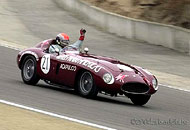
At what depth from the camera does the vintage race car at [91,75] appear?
11992 mm

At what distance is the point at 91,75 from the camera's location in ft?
39.9

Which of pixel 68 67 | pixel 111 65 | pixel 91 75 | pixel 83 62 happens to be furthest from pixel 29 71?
pixel 111 65

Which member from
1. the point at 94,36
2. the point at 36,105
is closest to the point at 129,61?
the point at 94,36

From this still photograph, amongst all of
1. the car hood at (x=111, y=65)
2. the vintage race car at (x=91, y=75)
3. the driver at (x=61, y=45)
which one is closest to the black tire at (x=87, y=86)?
the vintage race car at (x=91, y=75)

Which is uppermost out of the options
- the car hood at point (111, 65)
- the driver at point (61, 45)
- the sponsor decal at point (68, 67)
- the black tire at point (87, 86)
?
the driver at point (61, 45)

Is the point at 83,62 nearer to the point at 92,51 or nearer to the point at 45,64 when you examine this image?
the point at 45,64

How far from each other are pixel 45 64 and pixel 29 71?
76cm

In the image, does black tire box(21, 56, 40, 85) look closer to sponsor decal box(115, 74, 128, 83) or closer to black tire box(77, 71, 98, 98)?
black tire box(77, 71, 98, 98)

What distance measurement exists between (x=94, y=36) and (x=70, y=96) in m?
14.4

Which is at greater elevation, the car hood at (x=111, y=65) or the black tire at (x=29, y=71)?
the car hood at (x=111, y=65)

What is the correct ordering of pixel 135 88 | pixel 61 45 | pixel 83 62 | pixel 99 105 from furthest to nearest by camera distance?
1. pixel 61 45
2. pixel 83 62
3. pixel 135 88
4. pixel 99 105

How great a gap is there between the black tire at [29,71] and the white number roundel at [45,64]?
1.06 ft

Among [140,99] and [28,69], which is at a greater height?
[28,69]

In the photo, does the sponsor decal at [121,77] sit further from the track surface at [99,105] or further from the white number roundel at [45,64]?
the white number roundel at [45,64]
